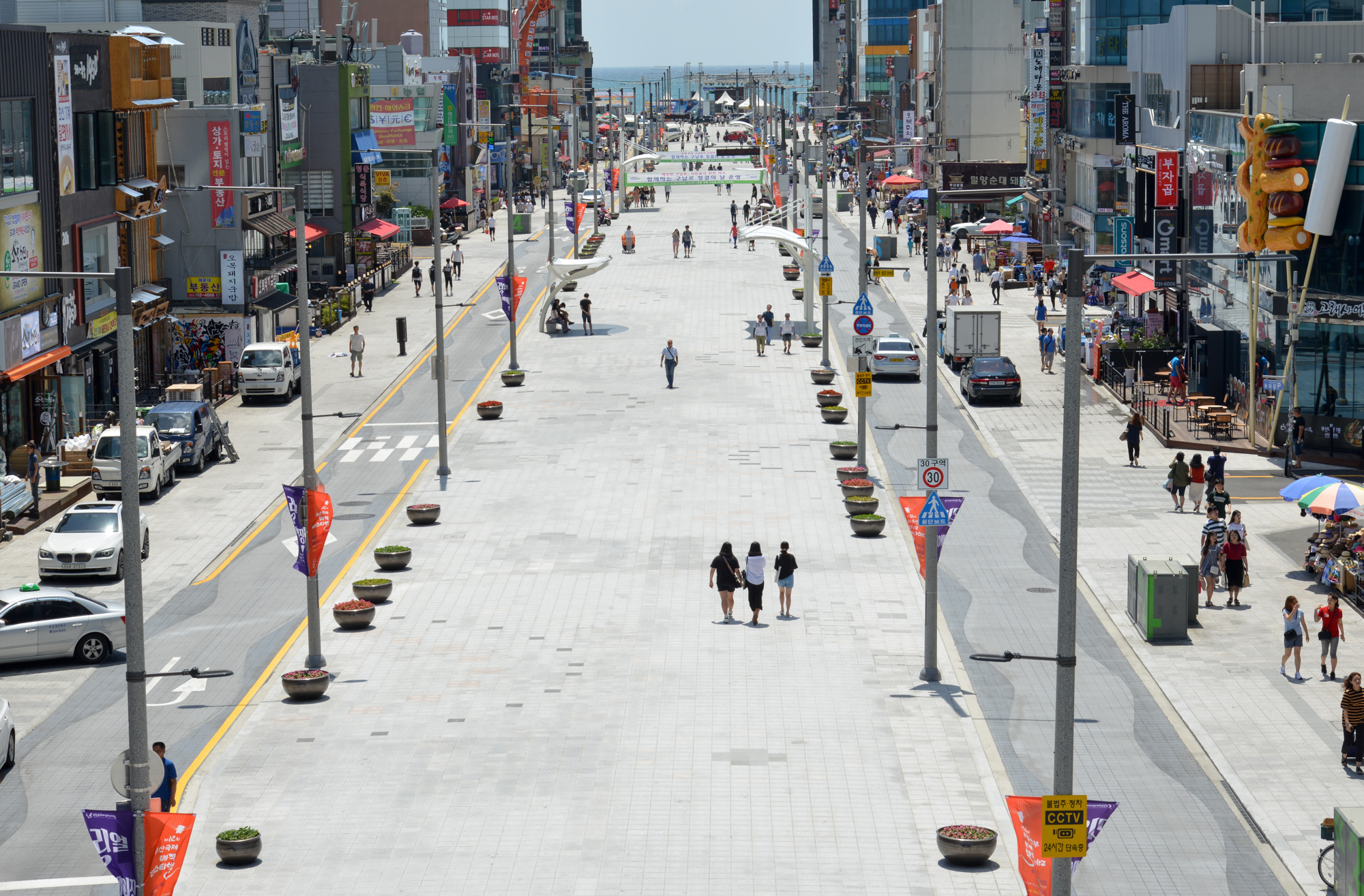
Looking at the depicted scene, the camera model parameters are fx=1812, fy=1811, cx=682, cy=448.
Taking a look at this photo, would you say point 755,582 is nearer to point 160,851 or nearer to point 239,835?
point 239,835

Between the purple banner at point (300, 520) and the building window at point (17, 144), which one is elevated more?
the building window at point (17, 144)

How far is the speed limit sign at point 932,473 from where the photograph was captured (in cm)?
3044

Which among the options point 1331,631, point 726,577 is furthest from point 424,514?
point 1331,631

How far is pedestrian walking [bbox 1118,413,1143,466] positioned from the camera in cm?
4781

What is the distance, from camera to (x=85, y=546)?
37.7 metres

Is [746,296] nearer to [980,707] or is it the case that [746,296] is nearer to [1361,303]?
[1361,303]

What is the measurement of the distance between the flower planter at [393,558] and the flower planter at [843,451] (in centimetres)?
1508

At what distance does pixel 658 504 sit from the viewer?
43.8 meters

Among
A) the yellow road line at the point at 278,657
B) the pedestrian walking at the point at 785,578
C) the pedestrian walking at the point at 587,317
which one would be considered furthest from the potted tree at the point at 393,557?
the pedestrian walking at the point at 587,317

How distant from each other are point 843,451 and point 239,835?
94.2 ft

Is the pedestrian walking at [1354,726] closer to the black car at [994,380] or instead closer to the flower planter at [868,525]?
the flower planter at [868,525]

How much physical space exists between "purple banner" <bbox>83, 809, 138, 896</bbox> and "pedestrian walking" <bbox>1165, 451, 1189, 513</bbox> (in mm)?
30038

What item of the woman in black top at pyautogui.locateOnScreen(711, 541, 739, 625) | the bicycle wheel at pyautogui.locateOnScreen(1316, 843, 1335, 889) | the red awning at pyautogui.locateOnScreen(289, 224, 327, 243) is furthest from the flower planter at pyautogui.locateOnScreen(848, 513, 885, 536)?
the red awning at pyautogui.locateOnScreen(289, 224, 327, 243)

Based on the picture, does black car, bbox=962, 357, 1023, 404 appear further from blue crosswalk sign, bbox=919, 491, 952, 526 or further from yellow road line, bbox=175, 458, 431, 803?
blue crosswalk sign, bbox=919, 491, 952, 526
